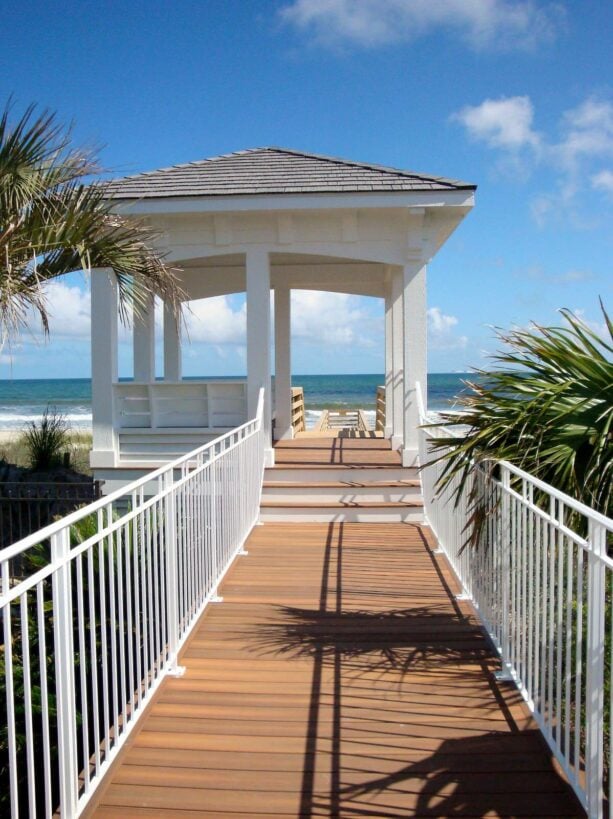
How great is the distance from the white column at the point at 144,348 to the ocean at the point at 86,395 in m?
27.3

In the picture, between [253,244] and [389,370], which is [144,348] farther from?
[389,370]

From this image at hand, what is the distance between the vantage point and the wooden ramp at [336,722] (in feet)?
8.87

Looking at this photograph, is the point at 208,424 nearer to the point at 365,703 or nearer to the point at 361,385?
the point at 365,703

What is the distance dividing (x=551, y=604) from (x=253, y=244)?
6.84 m

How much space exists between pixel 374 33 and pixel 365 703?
1095 centimetres

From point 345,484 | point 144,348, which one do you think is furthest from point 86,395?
point 345,484

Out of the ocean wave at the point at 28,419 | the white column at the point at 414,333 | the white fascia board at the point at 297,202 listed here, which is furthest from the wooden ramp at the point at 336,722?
the ocean wave at the point at 28,419

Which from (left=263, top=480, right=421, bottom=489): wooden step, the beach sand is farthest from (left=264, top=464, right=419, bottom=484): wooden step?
the beach sand

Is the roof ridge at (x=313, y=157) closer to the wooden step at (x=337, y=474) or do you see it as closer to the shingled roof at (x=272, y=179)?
the shingled roof at (x=272, y=179)

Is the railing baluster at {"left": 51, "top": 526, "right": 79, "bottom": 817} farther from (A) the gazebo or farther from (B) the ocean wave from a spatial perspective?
(B) the ocean wave

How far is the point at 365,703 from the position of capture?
354 cm

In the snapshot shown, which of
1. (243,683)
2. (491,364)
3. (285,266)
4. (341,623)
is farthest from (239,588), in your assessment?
(285,266)

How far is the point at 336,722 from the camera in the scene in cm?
334

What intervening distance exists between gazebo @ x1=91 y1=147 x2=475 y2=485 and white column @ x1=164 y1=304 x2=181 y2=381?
8.88 ft
